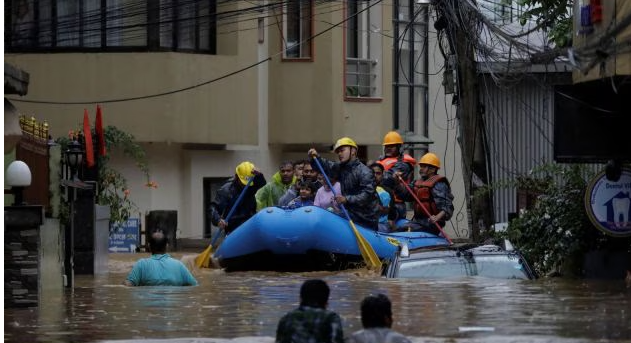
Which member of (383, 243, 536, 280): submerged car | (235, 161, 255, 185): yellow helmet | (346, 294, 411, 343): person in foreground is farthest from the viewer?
(235, 161, 255, 185): yellow helmet

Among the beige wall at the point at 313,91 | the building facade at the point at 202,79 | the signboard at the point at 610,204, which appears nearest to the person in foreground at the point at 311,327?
the signboard at the point at 610,204

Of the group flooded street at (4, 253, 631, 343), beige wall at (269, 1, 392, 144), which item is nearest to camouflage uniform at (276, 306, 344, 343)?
flooded street at (4, 253, 631, 343)

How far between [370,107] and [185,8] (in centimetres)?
541

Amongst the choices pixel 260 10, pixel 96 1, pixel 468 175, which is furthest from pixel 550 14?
pixel 96 1

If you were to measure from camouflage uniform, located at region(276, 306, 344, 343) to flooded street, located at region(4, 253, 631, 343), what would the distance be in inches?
91.6

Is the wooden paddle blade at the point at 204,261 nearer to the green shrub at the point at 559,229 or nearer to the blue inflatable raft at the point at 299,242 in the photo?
the blue inflatable raft at the point at 299,242

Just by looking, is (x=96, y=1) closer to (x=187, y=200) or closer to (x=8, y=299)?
(x=187, y=200)

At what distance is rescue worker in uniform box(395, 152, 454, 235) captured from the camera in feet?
80.7

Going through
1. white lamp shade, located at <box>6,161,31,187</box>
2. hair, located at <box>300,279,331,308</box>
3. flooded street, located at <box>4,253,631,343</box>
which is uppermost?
white lamp shade, located at <box>6,161,31,187</box>

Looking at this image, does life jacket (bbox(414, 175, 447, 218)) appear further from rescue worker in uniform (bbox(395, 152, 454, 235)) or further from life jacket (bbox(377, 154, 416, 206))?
life jacket (bbox(377, 154, 416, 206))

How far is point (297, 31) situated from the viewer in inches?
1385

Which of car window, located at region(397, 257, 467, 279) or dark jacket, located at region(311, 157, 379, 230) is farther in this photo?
dark jacket, located at region(311, 157, 379, 230)

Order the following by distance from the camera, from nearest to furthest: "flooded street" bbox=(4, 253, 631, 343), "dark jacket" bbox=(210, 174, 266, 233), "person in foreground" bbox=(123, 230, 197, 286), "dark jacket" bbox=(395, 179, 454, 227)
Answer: "flooded street" bbox=(4, 253, 631, 343) → "person in foreground" bbox=(123, 230, 197, 286) → "dark jacket" bbox=(395, 179, 454, 227) → "dark jacket" bbox=(210, 174, 266, 233)

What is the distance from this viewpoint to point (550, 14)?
2531cm
